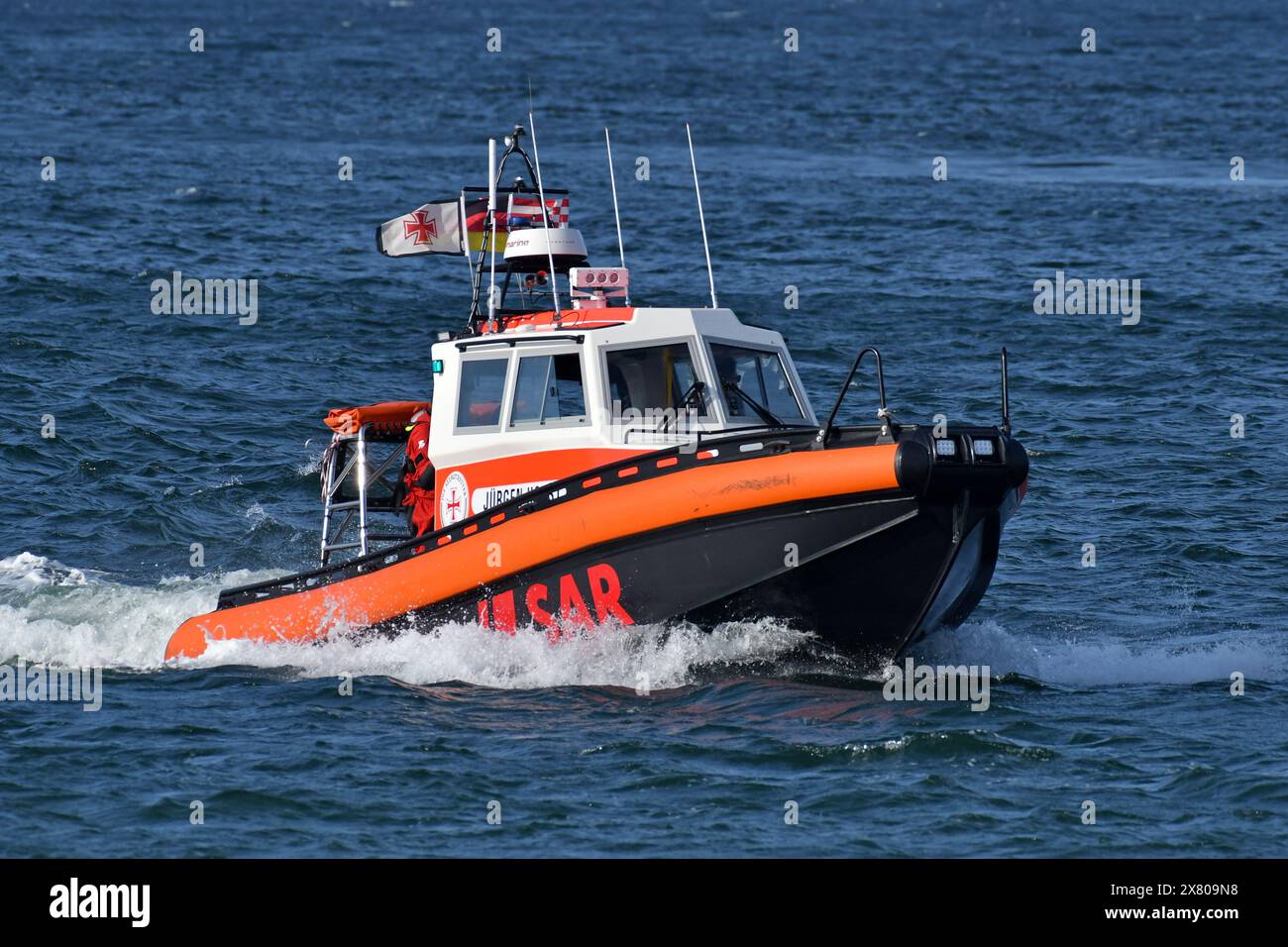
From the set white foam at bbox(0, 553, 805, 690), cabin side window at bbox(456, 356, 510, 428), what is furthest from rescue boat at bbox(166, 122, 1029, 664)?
white foam at bbox(0, 553, 805, 690)

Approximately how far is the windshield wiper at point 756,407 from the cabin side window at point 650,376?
27 centimetres

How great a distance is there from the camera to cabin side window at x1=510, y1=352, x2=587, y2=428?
1205cm

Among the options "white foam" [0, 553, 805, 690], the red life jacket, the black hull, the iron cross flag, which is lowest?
"white foam" [0, 553, 805, 690]

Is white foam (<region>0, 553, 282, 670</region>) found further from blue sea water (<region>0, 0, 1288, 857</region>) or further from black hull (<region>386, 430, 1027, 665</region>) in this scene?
black hull (<region>386, 430, 1027, 665</region>)

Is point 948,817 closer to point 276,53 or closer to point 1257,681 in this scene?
point 1257,681

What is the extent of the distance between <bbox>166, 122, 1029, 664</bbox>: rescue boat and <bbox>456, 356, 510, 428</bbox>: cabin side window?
0.01 meters

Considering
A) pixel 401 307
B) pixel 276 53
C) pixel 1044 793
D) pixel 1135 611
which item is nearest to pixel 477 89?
pixel 276 53

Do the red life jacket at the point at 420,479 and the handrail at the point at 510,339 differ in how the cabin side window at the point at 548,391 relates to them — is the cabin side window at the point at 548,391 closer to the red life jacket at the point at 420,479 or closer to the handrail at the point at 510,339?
the handrail at the point at 510,339

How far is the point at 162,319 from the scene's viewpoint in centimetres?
2372

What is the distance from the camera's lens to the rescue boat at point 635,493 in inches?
416

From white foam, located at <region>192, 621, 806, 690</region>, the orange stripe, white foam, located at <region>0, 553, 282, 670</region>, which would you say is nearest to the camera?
the orange stripe

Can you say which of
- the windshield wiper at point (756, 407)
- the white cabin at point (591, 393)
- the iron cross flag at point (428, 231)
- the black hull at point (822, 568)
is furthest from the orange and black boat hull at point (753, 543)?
the iron cross flag at point (428, 231)

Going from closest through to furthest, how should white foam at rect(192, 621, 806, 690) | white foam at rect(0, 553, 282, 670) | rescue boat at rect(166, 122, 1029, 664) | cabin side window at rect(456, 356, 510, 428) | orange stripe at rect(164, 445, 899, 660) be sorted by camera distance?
orange stripe at rect(164, 445, 899, 660) → rescue boat at rect(166, 122, 1029, 664) → white foam at rect(192, 621, 806, 690) → cabin side window at rect(456, 356, 510, 428) → white foam at rect(0, 553, 282, 670)

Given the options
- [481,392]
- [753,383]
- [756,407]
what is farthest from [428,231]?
[756,407]
